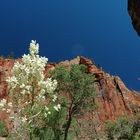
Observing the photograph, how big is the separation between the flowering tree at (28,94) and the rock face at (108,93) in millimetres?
118243

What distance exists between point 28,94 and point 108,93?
127606mm

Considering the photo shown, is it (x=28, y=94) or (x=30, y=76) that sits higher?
(x=30, y=76)

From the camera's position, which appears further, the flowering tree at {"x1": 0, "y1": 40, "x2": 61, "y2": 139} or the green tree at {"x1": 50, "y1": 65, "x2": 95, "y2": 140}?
the green tree at {"x1": 50, "y1": 65, "x2": 95, "y2": 140}

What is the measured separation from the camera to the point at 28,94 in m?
16.4

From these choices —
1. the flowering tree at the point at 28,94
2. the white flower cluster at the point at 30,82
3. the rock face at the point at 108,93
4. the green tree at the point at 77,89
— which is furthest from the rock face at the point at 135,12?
the rock face at the point at 108,93

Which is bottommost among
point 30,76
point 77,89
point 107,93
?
point 30,76

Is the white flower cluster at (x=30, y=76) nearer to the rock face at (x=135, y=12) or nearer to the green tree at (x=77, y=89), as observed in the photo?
the rock face at (x=135, y=12)

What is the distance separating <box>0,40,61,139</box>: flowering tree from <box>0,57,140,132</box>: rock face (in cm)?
11824

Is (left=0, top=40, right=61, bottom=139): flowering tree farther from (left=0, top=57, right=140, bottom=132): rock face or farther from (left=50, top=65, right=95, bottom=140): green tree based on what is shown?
(left=0, top=57, right=140, bottom=132): rock face

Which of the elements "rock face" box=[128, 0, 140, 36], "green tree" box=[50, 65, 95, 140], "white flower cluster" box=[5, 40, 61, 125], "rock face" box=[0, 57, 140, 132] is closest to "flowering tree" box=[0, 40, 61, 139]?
"white flower cluster" box=[5, 40, 61, 125]

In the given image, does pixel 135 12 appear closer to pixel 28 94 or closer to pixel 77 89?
pixel 28 94

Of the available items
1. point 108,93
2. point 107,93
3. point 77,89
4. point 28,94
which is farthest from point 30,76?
point 108,93

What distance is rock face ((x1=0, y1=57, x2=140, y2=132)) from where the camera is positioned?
13825cm

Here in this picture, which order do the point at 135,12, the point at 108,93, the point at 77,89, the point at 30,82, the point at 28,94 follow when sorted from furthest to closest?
the point at 108,93 → the point at 77,89 → the point at 135,12 → the point at 30,82 → the point at 28,94
